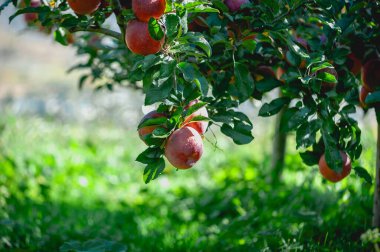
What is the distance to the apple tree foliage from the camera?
1.07m

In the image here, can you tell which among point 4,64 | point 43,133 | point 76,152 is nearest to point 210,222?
point 76,152

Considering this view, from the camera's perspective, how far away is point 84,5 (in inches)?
44.7

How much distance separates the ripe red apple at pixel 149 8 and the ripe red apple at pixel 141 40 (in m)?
0.02

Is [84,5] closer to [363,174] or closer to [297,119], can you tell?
→ [297,119]

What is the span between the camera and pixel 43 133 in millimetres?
4469

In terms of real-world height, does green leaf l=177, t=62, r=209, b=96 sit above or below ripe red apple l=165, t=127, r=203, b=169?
above

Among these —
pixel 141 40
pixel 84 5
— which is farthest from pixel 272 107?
pixel 84 5

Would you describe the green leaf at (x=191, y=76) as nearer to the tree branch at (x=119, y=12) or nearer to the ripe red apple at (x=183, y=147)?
the ripe red apple at (x=183, y=147)

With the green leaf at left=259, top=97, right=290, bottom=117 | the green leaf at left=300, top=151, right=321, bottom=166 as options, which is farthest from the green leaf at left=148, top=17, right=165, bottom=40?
the green leaf at left=300, top=151, right=321, bottom=166

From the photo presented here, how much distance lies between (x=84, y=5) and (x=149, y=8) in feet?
0.58

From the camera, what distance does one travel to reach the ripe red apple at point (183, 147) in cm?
103

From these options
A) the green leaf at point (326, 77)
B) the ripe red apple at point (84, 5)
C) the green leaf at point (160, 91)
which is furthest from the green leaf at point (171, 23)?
the green leaf at point (326, 77)

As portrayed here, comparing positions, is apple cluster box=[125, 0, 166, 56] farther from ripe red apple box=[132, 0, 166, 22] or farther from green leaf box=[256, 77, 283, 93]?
green leaf box=[256, 77, 283, 93]

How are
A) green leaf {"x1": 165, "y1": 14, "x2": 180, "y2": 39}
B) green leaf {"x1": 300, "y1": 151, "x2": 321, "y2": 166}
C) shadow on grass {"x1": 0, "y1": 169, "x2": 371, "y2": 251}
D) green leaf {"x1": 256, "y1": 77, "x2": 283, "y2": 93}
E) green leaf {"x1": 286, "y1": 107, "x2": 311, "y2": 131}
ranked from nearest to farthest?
green leaf {"x1": 165, "y1": 14, "x2": 180, "y2": 39}
green leaf {"x1": 286, "y1": 107, "x2": 311, "y2": 131}
green leaf {"x1": 256, "y1": 77, "x2": 283, "y2": 93}
green leaf {"x1": 300, "y1": 151, "x2": 321, "y2": 166}
shadow on grass {"x1": 0, "y1": 169, "x2": 371, "y2": 251}
